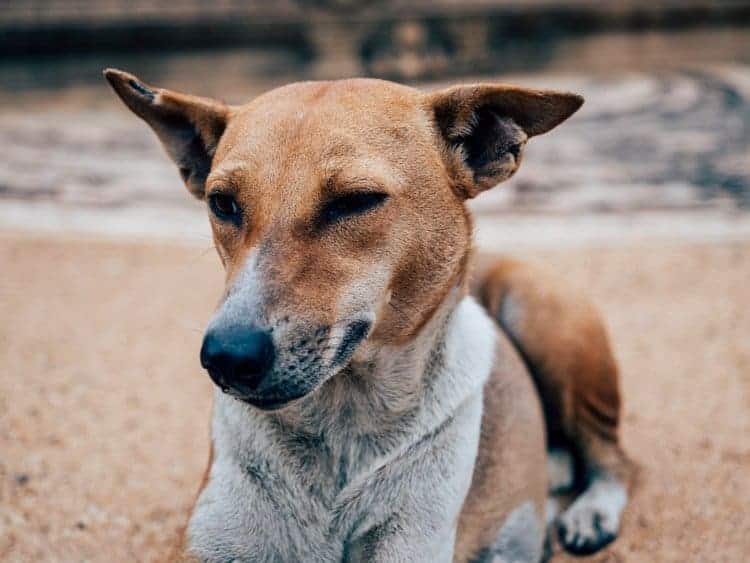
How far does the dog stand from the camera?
2.24m

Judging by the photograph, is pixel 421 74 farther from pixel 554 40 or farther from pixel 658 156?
pixel 658 156

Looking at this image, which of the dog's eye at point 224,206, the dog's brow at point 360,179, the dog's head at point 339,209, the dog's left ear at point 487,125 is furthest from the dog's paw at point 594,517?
the dog's eye at point 224,206

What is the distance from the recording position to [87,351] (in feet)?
16.9

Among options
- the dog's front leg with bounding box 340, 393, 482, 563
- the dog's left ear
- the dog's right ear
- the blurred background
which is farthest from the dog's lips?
the blurred background

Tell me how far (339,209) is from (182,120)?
0.92 meters

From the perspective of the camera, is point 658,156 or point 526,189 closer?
point 526,189

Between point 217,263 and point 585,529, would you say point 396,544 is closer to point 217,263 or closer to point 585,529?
point 585,529

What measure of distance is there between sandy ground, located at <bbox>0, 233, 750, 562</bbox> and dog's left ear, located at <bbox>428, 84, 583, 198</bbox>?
177 cm

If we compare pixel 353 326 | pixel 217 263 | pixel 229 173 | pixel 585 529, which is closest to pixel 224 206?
pixel 229 173

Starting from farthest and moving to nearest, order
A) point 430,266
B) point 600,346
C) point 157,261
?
1. point 157,261
2. point 600,346
3. point 430,266

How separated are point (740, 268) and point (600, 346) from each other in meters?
3.21

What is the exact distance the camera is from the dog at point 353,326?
2240 millimetres

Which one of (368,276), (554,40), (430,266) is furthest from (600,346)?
(554,40)

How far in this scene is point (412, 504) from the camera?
8.52ft
